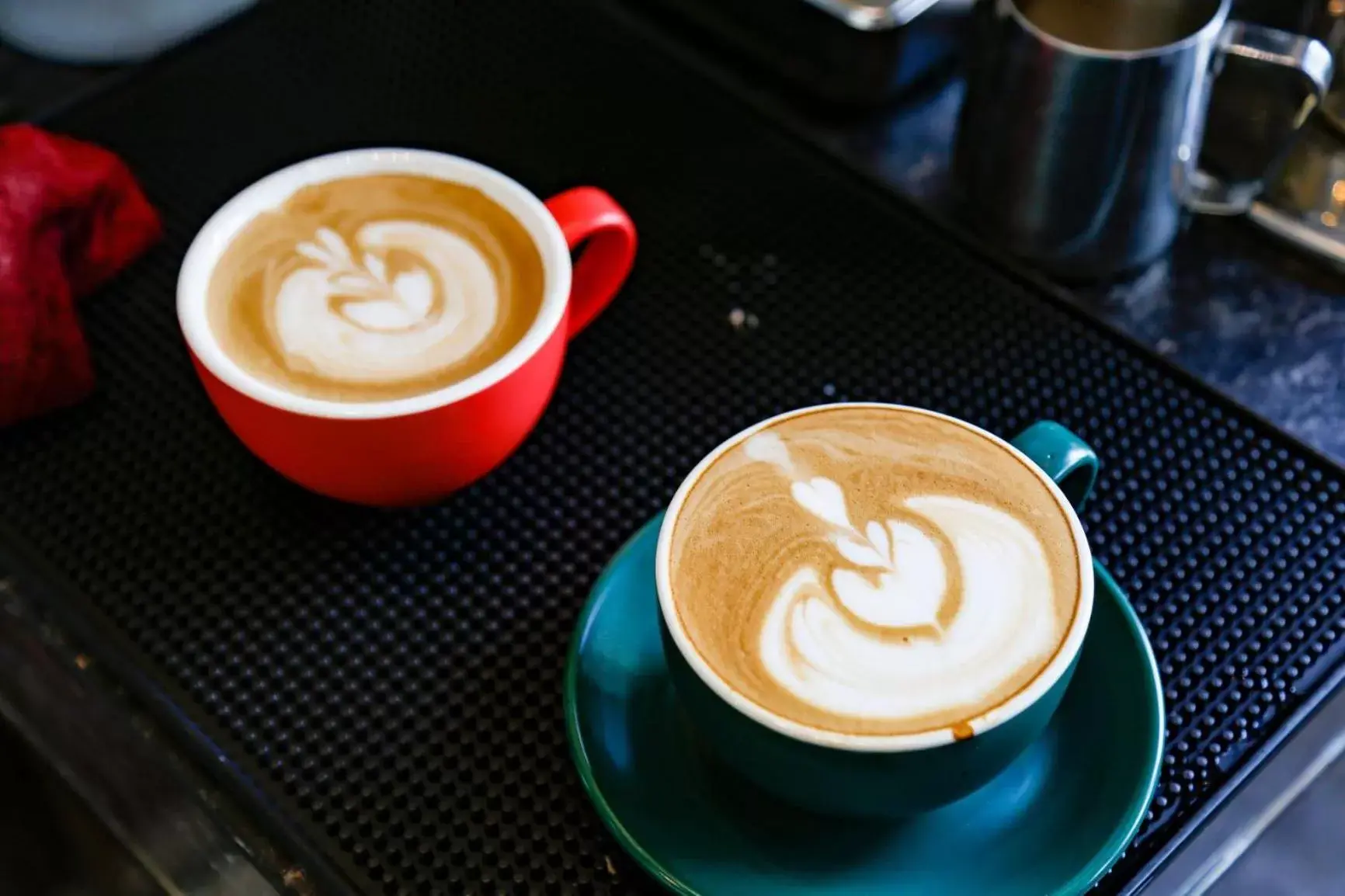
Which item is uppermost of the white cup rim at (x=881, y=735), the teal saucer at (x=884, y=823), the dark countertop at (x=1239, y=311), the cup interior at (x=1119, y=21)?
the cup interior at (x=1119, y=21)

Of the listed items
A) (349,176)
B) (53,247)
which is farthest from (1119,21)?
(53,247)

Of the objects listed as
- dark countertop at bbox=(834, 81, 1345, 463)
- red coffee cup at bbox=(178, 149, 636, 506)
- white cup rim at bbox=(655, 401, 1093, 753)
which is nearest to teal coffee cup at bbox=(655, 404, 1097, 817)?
white cup rim at bbox=(655, 401, 1093, 753)

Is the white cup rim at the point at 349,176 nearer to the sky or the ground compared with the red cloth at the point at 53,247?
nearer to the sky

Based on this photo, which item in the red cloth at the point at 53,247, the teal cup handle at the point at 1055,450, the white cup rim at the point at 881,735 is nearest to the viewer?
the white cup rim at the point at 881,735

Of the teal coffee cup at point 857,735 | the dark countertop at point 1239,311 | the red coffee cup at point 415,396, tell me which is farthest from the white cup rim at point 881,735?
the dark countertop at point 1239,311

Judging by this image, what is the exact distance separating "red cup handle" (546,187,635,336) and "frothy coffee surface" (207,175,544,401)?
0.02 meters

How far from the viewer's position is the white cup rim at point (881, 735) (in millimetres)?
427

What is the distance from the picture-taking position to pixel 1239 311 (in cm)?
73

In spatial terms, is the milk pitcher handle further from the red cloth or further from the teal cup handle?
the red cloth

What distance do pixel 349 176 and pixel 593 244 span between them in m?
0.12

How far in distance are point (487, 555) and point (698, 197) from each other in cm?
26

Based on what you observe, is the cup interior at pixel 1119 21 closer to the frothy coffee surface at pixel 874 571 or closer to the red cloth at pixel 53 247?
the frothy coffee surface at pixel 874 571

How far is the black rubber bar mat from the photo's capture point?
1.78 feet

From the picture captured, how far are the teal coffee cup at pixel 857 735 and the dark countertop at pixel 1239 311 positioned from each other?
26cm
